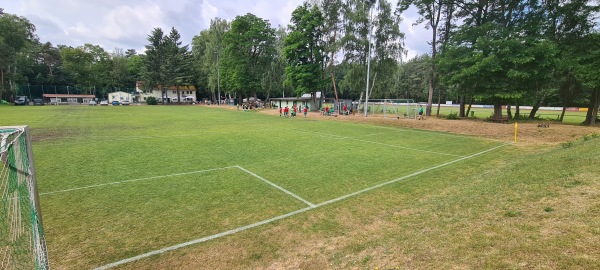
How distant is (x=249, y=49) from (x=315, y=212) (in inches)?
2015

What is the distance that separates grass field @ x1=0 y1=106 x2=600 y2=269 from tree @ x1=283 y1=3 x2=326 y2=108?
97.4 ft

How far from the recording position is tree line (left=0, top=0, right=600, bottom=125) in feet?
70.9

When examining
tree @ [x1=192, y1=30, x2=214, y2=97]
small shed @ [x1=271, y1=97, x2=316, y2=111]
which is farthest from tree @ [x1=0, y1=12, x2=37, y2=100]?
small shed @ [x1=271, y1=97, x2=316, y2=111]

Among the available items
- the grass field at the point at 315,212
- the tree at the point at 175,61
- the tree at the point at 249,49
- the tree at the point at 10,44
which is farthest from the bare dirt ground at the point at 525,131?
the tree at the point at 10,44

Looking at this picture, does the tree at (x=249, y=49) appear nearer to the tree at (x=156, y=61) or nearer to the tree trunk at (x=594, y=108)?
the tree at (x=156, y=61)

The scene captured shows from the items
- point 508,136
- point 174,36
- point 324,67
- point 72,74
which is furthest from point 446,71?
point 72,74

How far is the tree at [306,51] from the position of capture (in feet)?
124

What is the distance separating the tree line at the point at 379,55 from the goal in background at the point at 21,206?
26.9m

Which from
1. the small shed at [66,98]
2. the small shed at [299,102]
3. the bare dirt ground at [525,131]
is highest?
the small shed at [66,98]

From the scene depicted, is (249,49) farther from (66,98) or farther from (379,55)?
(66,98)

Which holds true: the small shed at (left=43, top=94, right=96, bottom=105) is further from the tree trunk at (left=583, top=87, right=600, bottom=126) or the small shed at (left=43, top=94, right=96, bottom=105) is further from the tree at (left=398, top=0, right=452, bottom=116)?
the tree trunk at (left=583, top=87, right=600, bottom=126)

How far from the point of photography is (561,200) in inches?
164

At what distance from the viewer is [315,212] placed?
5758 mm

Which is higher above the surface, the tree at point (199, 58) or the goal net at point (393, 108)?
the tree at point (199, 58)
